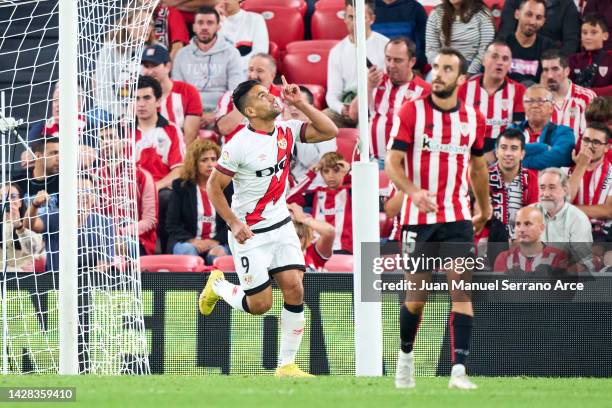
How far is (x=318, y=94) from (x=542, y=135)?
257 cm

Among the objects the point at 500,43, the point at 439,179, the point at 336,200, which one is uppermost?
the point at 500,43

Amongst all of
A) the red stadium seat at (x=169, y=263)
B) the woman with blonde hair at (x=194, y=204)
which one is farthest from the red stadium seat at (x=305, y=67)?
the red stadium seat at (x=169, y=263)

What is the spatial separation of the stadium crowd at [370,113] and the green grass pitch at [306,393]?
2.86 m

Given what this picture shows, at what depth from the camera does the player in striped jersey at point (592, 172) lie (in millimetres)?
10992

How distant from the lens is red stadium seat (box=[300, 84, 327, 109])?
40.4 feet

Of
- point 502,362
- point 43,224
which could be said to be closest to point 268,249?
point 502,362

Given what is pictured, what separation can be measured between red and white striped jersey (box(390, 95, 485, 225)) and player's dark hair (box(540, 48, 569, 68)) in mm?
4848

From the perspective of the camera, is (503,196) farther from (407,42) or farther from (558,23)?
(558,23)

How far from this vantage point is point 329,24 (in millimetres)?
13453

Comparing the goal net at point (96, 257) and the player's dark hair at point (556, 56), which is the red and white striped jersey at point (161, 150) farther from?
the player's dark hair at point (556, 56)

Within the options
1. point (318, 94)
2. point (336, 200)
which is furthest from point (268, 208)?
point (318, 94)

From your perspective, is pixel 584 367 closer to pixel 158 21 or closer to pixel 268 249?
pixel 268 249

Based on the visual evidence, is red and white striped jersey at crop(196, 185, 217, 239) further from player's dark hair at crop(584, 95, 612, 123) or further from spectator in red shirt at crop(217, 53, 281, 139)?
player's dark hair at crop(584, 95, 612, 123)

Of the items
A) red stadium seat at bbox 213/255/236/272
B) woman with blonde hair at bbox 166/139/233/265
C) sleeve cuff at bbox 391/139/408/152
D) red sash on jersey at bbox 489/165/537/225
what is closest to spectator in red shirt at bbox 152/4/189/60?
woman with blonde hair at bbox 166/139/233/265
